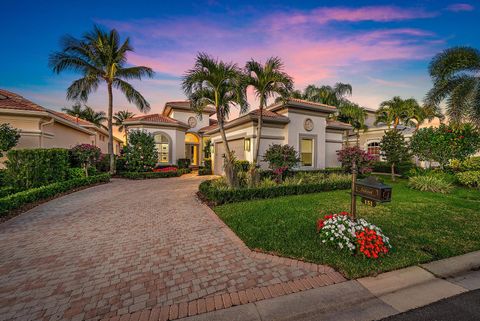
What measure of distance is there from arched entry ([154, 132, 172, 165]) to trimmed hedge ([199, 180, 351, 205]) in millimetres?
9966

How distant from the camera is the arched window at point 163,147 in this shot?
58.5ft

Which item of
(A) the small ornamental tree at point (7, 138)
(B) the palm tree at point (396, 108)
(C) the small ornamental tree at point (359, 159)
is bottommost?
(C) the small ornamental tree at point (359, 159)

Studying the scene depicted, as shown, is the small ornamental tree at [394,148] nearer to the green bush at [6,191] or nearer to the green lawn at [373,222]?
the green lawn at [373,222]

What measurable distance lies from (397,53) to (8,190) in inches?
690

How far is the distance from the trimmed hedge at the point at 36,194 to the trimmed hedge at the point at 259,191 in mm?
5961

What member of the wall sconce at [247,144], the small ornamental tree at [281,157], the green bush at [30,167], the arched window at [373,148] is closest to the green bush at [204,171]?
the wall sconce at [247,144]

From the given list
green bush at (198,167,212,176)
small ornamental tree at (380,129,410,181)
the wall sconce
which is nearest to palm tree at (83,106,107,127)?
green bush at (198,167,212,176)

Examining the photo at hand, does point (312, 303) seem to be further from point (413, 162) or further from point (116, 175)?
point (413, 162)

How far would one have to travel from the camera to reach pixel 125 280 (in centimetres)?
296

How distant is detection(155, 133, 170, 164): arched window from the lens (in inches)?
703

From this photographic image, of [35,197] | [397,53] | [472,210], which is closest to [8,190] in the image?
[35,197]

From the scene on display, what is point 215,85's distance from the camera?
9.32 meters

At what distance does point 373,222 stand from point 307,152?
8.62m

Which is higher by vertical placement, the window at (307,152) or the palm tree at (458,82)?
the palm tree at (458,82)
